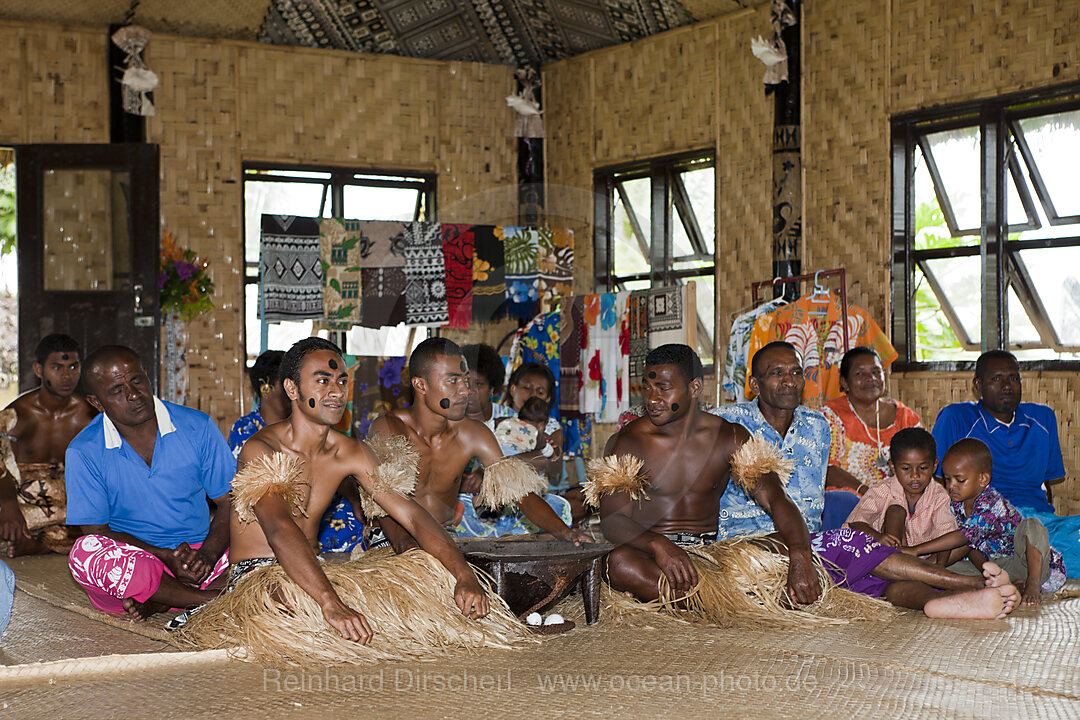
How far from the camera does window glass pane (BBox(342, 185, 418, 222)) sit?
754 cm

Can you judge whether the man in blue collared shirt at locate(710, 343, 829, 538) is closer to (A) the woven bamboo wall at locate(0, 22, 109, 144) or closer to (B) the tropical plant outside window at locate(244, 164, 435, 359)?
(B) the tropical plant outside window at locate(244, 164, 435, 359)

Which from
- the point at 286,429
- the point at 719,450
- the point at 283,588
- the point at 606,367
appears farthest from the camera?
the point at 606,367

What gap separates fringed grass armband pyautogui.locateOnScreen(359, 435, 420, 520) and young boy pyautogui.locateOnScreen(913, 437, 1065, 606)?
1.86 metres

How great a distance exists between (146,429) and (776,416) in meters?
2.31

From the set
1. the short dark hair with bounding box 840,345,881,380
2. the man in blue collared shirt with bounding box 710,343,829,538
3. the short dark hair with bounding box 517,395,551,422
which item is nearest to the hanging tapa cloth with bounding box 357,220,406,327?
the short dark hair with bounding box 517,395,551,422

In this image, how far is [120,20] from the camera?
6.87 m

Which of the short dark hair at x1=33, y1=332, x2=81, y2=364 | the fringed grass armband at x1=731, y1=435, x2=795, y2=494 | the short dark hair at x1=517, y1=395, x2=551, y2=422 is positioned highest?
the short dark hair at x1=33, y1=332, x2=81, y2=364

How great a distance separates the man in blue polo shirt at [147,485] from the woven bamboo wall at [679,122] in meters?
4.05

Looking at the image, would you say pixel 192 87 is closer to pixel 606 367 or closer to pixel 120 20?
pixel 120 20

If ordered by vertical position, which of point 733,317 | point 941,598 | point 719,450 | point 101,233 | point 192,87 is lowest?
point 941,598

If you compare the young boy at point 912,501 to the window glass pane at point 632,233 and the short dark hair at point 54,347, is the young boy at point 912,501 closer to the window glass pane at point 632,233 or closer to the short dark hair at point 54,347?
the window glass pane at point 632,233

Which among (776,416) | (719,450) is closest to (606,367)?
(776,416)

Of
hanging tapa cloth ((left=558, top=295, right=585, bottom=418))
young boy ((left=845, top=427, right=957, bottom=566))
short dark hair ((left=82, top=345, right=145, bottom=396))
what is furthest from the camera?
hanging tapa cloth ((left=558, top=295, right=585, bottom=418))

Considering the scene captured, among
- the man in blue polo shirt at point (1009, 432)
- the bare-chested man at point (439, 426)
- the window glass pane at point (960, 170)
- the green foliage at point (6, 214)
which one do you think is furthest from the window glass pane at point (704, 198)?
the green foliage at point (6, 214)
